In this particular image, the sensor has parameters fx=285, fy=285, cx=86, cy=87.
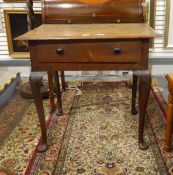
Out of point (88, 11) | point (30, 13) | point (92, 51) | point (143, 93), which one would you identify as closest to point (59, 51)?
point (92, 51)

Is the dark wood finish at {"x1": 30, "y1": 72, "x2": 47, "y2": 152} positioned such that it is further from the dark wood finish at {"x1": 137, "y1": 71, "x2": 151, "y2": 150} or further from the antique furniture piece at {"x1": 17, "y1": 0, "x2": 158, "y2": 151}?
the dark wood finish at {"x1": 137, "y1": 71, "x2": 151, "y2": 150}

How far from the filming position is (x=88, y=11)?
7.41 ft

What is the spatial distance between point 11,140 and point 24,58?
157 centimetres

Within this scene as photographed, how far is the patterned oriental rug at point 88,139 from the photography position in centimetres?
175

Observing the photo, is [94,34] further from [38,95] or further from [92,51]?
[38,95]

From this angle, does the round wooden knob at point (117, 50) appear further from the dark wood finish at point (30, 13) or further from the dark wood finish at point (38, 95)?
the dark wood finish at point (30, 13)

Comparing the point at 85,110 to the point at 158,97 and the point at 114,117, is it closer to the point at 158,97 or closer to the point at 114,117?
the point at 114,117

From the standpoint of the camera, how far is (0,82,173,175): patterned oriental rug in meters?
1.75

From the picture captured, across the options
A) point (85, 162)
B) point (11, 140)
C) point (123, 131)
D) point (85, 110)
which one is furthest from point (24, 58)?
point (85, 162)

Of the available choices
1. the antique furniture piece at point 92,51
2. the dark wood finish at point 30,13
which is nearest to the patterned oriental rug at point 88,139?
the antique furniture piece at point 92,51

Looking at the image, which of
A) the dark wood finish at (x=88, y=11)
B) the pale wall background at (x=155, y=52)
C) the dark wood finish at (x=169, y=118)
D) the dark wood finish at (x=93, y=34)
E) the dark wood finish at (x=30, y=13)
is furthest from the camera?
the pale wall background at (x=155, y=52)

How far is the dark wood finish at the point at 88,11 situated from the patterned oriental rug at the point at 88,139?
2.61 ft

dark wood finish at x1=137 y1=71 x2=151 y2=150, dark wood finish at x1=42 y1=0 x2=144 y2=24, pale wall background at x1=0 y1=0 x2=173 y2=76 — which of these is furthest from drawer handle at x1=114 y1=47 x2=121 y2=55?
pale wall background at x1=0 y1=0 x2=173 y2=76

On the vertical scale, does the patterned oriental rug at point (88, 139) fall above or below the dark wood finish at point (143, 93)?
below
